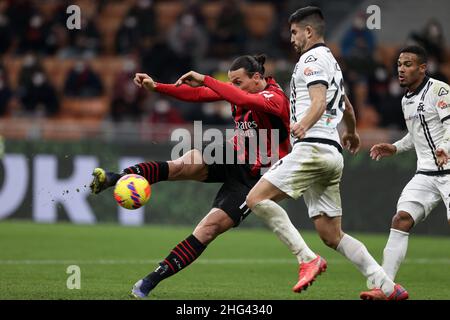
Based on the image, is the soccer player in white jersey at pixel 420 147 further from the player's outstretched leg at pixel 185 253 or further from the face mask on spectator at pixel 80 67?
the face mask on spectator at pixel 80 67

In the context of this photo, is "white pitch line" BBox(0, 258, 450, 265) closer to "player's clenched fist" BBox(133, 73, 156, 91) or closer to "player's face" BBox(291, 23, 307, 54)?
"player's clenched fist" BBox(133, 73, 156, 91)

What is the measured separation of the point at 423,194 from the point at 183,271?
334 cm

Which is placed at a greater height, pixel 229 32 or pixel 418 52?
pixel 229 32

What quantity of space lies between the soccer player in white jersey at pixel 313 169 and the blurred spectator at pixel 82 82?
39.9ft

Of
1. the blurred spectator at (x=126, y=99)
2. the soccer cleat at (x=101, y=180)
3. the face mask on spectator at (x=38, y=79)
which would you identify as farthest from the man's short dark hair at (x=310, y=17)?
the face mask on spectator at (x=38, y=79)

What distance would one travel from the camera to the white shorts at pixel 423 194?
29.7 feet

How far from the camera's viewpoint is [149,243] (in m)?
14.5

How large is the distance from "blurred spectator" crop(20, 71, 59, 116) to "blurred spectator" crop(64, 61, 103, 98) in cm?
36

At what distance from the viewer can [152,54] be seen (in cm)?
1967

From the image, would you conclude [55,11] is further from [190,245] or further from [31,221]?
[190,245]

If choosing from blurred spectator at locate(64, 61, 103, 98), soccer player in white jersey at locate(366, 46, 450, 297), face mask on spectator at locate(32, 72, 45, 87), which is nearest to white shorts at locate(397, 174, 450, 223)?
soccer player in white jersey at locate(366, 46, 450, 297)

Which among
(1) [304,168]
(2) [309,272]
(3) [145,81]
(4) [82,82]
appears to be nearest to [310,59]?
(1) [304,168]

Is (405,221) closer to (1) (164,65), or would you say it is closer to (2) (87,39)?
(1) (164,65)
